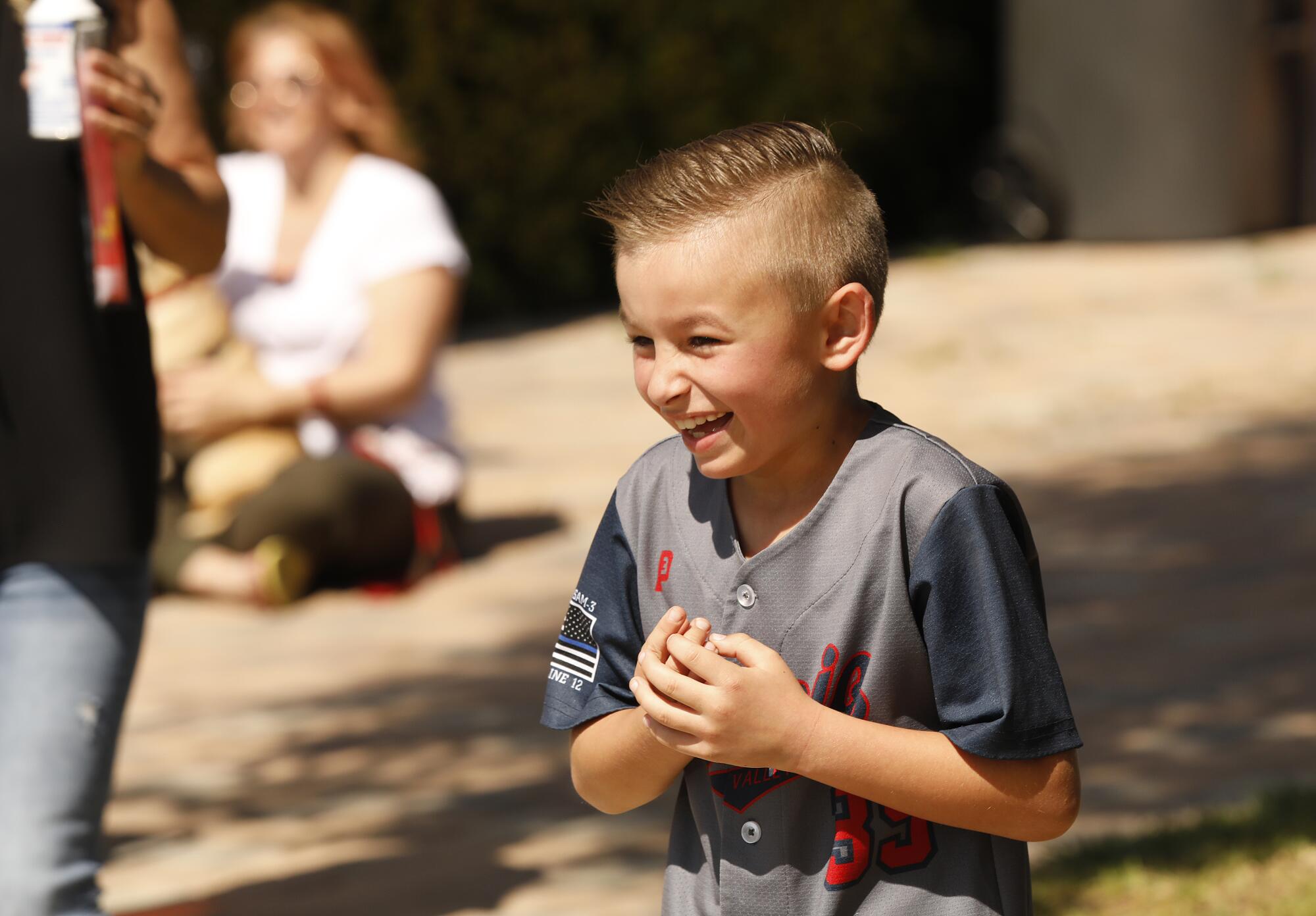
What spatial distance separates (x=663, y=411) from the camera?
68.9 inches

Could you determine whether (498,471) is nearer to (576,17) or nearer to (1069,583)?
(1069,583)

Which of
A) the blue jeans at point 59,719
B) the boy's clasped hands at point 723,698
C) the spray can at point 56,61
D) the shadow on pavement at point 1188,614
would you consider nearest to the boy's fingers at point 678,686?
the boy's clasped hands at point 723,698

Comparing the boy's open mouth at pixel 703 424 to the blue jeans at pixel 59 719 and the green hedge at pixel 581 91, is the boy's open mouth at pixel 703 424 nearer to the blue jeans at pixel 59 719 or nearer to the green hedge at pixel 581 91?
the blue jeans at pixel 59 719

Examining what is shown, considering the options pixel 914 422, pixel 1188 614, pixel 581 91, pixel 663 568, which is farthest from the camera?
pixel 581 91

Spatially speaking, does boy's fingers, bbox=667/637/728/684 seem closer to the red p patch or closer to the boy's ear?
the red p patch

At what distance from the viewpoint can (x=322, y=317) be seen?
18.8 ft

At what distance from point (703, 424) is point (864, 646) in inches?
10.8

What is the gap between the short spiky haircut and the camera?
5.60 feet

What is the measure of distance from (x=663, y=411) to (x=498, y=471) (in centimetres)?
627

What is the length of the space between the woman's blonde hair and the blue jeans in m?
3.61

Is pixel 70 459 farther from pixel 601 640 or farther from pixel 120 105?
A: pixel 601 640

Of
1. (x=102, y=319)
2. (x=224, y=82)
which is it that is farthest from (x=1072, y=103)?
(x=102, y=319)

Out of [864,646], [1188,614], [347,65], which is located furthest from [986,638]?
[347,65]

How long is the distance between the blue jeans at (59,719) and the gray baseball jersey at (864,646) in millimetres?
829
